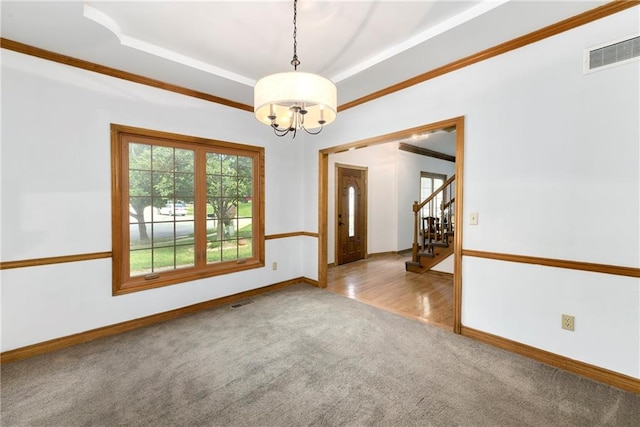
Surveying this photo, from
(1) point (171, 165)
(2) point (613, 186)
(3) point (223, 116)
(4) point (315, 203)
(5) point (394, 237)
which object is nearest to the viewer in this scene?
(2) point (613, 186)

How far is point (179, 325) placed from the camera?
3041 mm

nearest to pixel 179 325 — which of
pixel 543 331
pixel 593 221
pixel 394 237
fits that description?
pixel 543 331

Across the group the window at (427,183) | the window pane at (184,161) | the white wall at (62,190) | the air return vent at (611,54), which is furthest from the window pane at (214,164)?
the window at (427,183)

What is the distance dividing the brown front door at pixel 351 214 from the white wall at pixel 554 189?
3.34 metres

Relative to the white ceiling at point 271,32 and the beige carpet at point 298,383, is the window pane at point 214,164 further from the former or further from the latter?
the beige carpet at point 298,383

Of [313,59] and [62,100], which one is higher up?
[313,59]

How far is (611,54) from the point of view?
200cm

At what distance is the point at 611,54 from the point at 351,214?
472 cm

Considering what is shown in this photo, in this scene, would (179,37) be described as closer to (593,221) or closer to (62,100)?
(62,100)

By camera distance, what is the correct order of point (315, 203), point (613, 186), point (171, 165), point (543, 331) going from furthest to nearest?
point (315, 203) < point (171, 165) < point (543, 331) < point (613, 186)

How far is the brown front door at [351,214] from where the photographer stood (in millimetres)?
6035

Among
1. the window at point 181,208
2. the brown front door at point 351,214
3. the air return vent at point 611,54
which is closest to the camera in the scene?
the air return vent at point 611,54

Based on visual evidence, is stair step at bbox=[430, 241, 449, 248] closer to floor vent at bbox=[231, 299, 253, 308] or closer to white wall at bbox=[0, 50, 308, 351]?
floor vent at bbox=[231, 299, 253, 308]

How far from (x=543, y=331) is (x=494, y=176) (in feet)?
4.60
